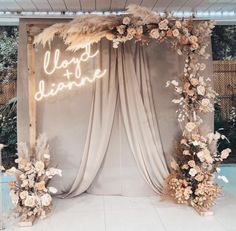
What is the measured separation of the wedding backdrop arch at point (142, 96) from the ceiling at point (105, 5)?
388 mm

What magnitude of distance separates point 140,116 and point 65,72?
44.6 inches

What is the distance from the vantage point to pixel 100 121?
4.75m

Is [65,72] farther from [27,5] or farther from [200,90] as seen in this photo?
[200,90]

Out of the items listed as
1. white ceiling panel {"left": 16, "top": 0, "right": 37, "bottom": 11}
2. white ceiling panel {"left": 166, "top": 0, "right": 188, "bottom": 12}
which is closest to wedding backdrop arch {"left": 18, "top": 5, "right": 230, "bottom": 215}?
white ceiling panel {"left": 166, "top": 0, "right": 188, "bottom": 12}

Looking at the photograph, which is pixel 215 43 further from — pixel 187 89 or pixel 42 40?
pixel 42 40

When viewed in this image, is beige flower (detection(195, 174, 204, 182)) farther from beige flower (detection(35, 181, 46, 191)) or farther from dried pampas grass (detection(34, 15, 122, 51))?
dried pampas grass (detection(34, 15, 122, 51))

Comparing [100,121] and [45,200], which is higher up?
[100,121]

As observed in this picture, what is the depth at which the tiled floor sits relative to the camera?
3.76 m

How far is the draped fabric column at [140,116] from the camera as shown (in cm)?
470

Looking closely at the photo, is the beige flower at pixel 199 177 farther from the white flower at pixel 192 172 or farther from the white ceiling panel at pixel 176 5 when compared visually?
the white ceiling panel at pixel 176 5

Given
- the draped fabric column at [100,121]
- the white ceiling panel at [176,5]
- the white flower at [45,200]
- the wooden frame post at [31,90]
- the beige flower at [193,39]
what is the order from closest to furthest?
1. the white flower at [45,200]
2. the beige flower at [193,39]
3. the wooden frame post at [31,90]
4. the white ceiling panel at [176,5]
5. the draped fabric column at [100,121]

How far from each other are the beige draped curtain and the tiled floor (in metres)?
0.33

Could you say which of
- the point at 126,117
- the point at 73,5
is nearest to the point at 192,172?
the point at 126,117

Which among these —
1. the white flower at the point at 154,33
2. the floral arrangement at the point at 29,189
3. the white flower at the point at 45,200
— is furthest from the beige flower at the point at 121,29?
the white flower at the point at 45,200
